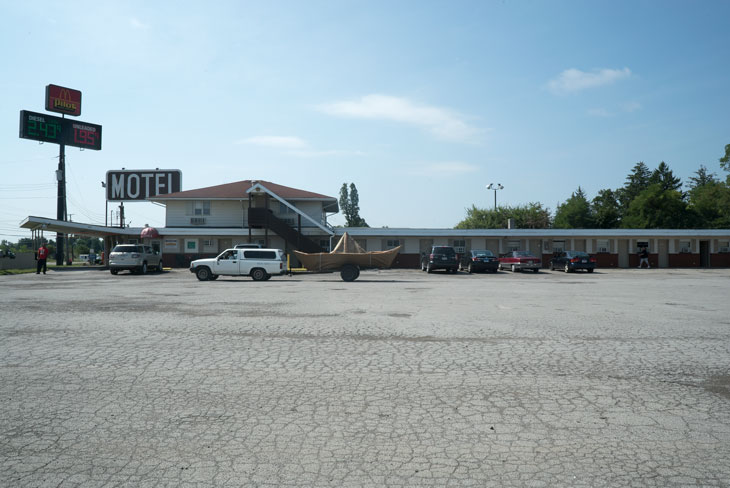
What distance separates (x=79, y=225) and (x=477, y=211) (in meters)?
68.4

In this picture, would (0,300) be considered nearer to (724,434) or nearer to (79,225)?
(724,434)

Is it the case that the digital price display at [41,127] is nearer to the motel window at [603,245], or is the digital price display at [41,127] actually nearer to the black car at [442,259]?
the black car at [442,259]

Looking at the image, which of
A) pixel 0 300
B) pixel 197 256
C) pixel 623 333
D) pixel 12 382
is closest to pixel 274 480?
pixel 12 382

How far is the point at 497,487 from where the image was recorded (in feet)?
9.36

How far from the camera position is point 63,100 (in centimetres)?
5081

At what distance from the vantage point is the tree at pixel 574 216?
264ft

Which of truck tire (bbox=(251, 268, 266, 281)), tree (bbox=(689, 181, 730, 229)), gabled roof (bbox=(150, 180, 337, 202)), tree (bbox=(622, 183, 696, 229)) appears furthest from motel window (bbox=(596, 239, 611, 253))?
tree (bbox=(689, 181, 730, 229))

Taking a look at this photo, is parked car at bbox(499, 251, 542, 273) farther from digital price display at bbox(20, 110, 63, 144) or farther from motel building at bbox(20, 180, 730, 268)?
digital price display at bbox(20, 110, 63, 144)

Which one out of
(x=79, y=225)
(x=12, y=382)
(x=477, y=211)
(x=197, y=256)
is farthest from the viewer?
(x=477, y=211)

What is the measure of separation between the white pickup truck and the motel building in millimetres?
12706

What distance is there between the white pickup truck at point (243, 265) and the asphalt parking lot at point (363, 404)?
14.3 m

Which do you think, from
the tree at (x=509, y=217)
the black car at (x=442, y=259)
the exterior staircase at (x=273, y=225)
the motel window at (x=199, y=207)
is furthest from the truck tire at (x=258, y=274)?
the tree at (x=509, y=217)

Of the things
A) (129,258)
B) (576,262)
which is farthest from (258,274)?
(576,262)

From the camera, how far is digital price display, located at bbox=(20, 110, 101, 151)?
4752cm
